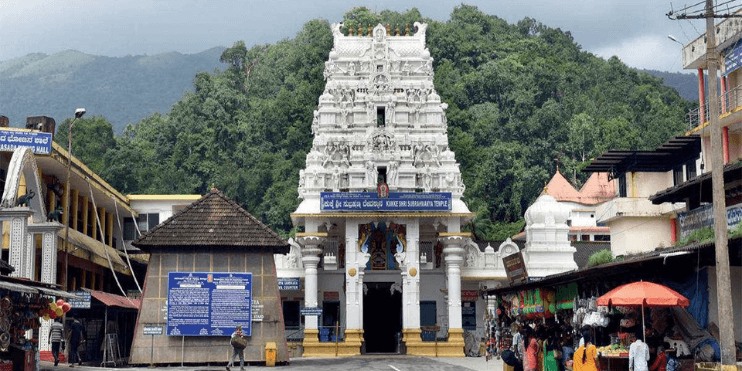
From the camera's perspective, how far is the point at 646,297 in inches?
1016

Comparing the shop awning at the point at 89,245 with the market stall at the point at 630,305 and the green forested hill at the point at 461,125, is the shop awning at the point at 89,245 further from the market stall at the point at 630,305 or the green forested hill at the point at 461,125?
the market stall at the point at 630,305

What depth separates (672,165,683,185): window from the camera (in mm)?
51347

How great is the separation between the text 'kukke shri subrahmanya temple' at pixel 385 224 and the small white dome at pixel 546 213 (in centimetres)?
40

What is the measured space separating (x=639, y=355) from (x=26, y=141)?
26792 mm

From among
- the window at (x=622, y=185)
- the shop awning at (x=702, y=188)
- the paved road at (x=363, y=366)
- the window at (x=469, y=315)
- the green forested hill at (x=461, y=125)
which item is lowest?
the paved road at (x=363, y=366)

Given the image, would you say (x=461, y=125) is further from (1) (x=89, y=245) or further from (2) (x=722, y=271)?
(2) (x=722, y=271)

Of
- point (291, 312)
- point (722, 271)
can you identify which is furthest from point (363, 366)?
point (722, 271)

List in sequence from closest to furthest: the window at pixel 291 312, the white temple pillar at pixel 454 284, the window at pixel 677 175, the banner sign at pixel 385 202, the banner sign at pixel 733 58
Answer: the banner sign at pixel 733 58, the window at pixel 677 175, the banner sign at pixel 385 202, the white temple pillar at pixel 454 284, the window at pixel 291 312

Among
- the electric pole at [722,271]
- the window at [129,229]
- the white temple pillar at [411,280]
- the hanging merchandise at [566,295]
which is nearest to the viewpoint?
the electric pole at [722,271]

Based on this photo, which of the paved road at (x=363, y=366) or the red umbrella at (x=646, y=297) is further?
the paved road at (x=363, y=366)

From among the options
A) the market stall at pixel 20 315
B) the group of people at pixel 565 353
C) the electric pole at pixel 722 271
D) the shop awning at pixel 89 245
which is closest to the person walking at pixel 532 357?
the group of people at pixel 565 353

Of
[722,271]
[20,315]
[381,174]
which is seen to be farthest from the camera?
[381,174]

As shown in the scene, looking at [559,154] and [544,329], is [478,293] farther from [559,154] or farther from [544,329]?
[559,154]

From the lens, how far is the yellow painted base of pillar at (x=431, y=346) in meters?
54.9
